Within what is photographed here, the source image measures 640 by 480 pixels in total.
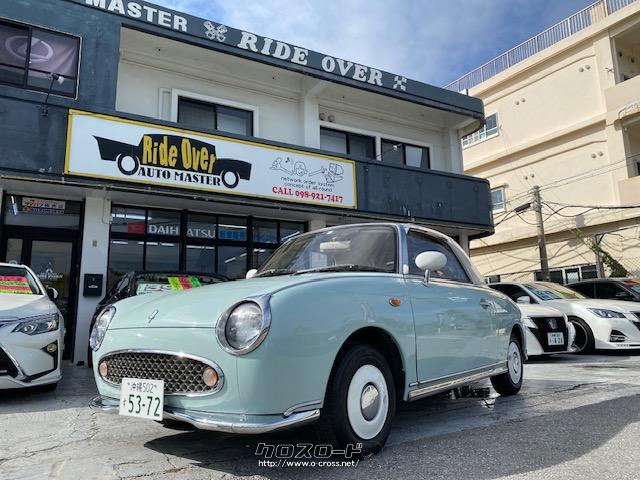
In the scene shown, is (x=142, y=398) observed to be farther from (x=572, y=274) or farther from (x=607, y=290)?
(x=572, y=274)

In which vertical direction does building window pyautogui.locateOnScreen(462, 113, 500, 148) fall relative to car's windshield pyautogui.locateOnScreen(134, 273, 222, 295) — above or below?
above

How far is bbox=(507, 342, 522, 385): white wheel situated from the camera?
503 cm

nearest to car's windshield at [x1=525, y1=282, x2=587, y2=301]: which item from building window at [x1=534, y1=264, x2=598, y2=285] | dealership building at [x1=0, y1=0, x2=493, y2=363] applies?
dealership building at [x1=0, y1=0, x2=493, y2=363]

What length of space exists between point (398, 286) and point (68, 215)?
7761 millimetres

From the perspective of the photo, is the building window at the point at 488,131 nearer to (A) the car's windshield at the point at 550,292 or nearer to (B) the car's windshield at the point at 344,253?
(A) the car's windshield at the point at 550,292

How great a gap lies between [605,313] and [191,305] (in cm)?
818

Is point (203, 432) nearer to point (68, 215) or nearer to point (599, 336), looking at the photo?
point (68, 215)

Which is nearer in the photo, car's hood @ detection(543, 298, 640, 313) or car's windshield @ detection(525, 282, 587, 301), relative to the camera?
car's hood @ detection(543, 298, 640, 313)

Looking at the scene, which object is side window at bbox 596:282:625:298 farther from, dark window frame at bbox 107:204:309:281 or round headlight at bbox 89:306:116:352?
round headlight at bbox 89:306:116:352

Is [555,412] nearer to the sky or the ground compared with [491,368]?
nearer to the ground

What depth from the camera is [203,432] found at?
3705mm

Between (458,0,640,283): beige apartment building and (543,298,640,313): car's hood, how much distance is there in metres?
8.95

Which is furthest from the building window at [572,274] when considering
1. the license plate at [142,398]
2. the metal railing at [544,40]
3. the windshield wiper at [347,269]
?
the license plate at [142,398]

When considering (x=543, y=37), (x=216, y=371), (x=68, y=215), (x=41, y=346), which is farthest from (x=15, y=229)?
(x=543, y=37)
